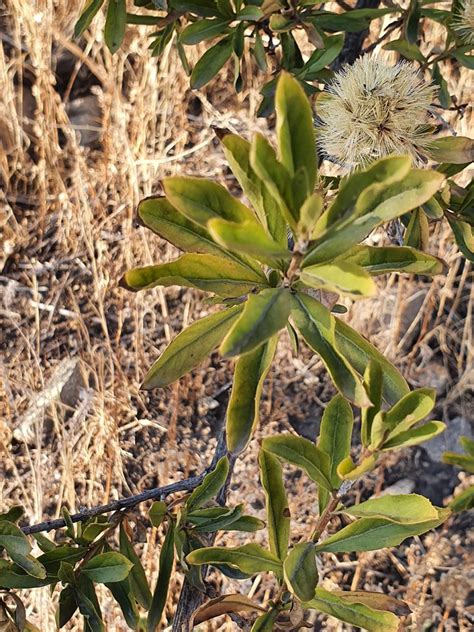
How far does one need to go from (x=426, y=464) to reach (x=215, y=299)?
1.53m

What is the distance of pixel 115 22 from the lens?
1.00 metres

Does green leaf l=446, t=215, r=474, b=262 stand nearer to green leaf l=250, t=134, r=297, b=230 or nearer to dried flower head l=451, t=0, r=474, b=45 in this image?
dried flower head l=451, t=0, r=474, b=45

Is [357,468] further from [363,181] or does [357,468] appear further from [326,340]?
[363,181]

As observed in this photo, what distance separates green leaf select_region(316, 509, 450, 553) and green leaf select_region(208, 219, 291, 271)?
0.34 m

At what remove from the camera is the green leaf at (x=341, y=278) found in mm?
507

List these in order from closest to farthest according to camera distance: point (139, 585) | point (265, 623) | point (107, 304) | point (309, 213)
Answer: point (309, 213)
point (265, 623)
point (139, 585)
point (107, 304)

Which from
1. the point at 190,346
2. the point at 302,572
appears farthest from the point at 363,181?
the point at 302,572

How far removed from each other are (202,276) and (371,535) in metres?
0.32

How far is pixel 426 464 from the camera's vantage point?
209 cm

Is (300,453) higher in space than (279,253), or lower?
lower

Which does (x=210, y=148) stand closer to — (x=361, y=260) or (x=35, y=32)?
(x=35, y=32)

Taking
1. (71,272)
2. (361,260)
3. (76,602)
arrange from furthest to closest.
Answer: (71,272) < (76,602) < (361,260)

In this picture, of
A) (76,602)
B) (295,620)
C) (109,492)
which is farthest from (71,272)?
(295,620)

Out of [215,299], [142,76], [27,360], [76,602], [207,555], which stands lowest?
[27,360]
